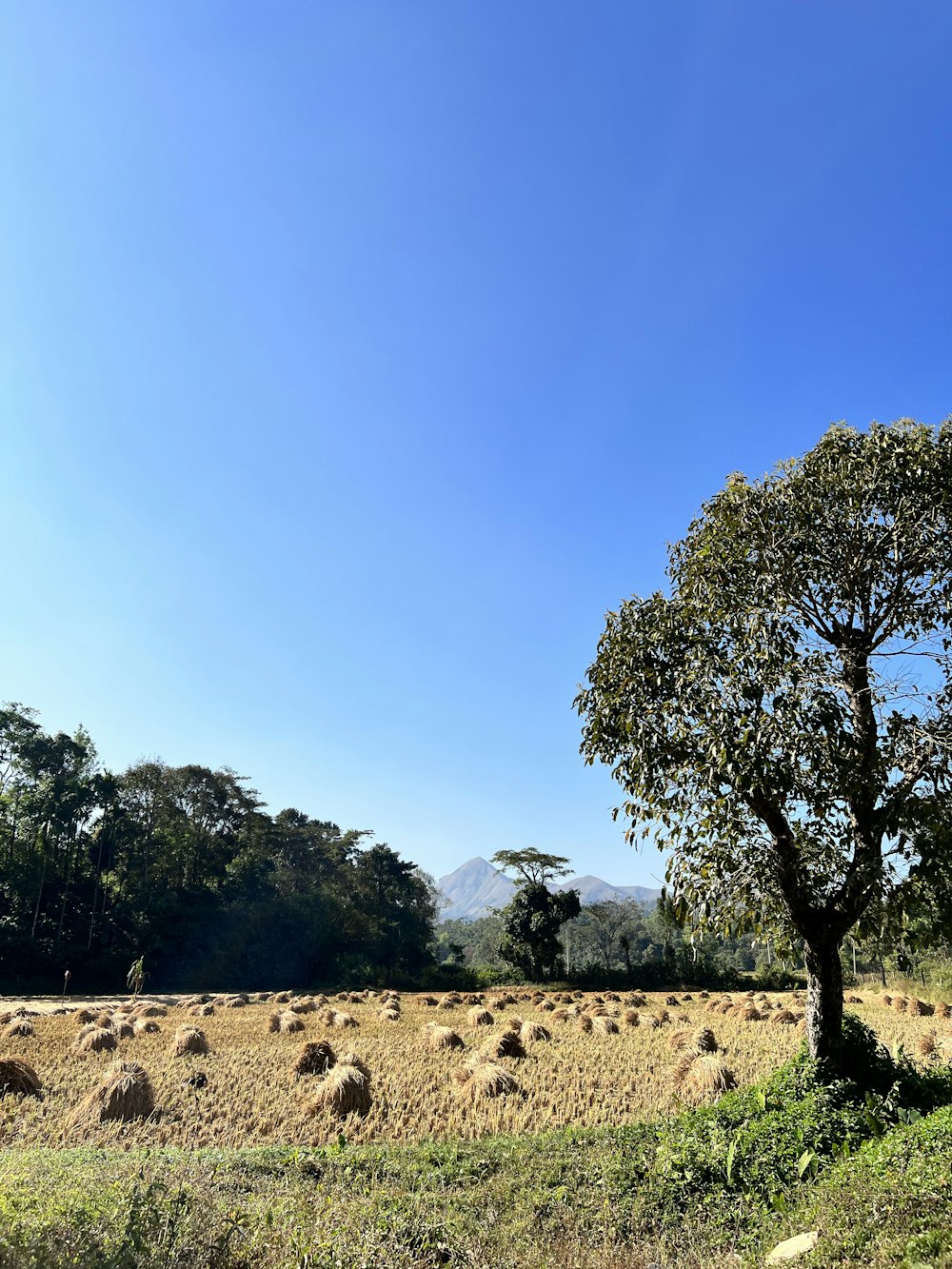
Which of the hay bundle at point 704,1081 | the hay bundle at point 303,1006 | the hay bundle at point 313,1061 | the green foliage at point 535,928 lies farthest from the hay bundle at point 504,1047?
the green foliage at point 535,928

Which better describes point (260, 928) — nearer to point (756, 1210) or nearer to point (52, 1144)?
point (52, 1144)

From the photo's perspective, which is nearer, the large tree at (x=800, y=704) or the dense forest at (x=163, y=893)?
the large tree at (x=800, y=704)

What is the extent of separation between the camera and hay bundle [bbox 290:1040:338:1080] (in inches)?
570

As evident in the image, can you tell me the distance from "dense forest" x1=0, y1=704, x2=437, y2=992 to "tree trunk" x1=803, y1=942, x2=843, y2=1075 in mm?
43532

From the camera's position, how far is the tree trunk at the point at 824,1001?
949 cm

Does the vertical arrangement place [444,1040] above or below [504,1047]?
below

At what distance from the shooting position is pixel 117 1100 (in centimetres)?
1068

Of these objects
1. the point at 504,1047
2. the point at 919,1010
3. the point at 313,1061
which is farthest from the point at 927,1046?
the point at 313,1061

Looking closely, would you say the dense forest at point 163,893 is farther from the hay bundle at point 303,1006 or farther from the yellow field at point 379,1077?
the yellow field at point 379,1077

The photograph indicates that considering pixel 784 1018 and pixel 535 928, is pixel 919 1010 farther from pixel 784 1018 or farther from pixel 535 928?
pixel 535 928

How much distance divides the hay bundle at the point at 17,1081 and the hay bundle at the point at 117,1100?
2.05 metres

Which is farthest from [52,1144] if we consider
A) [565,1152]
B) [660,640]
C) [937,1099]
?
[937,1099]

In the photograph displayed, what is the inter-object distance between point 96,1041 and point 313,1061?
289 inches

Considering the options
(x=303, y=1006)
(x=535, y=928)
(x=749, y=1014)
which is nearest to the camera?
(x=749, y=1014)
